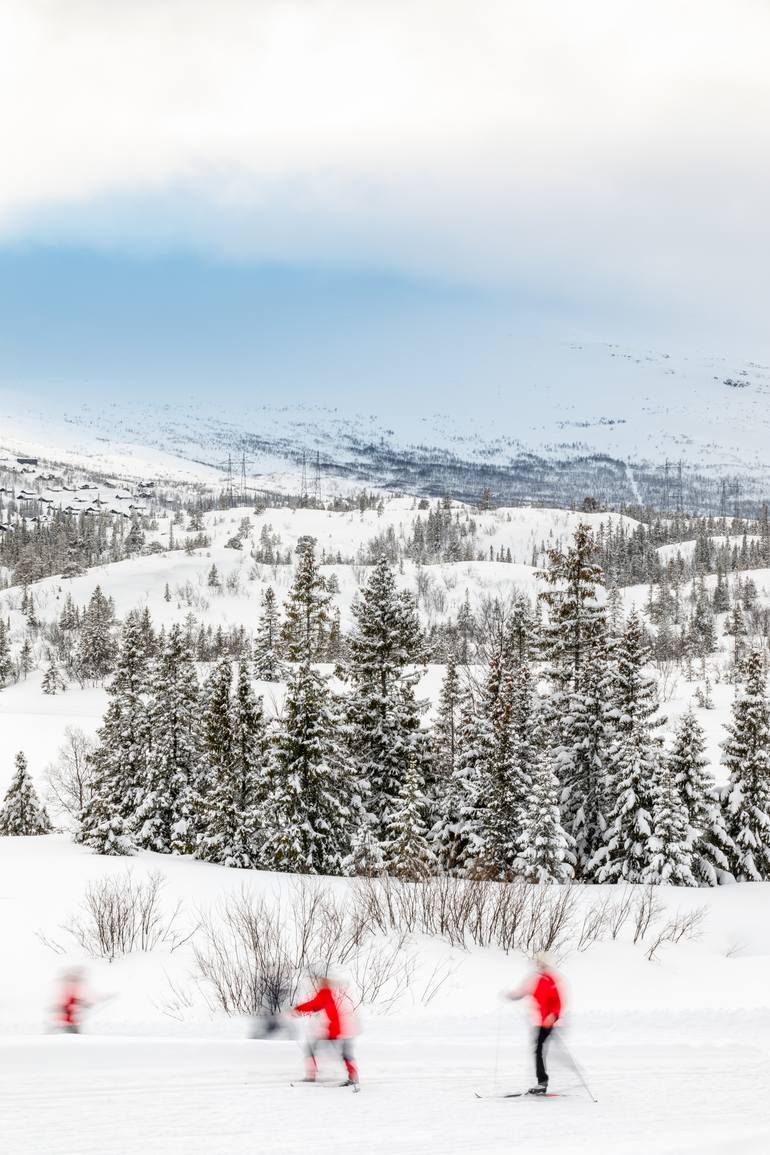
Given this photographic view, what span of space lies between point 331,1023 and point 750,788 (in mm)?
24831

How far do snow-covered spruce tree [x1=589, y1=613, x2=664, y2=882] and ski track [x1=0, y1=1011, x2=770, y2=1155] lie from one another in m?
14.7

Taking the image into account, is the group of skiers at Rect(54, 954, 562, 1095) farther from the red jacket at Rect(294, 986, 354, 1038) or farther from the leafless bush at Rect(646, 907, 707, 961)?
the leafless bush at Rect(646, 907, 707, 961)

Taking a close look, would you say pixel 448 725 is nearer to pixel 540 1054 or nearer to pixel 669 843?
pixel 669 843

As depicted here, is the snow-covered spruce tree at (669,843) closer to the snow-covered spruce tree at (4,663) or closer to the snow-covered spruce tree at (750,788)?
the snow-covered spruce tree at (750,788)

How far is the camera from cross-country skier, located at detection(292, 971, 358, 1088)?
930 centimetres

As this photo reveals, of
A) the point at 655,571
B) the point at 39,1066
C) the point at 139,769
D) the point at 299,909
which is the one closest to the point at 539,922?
the point at 299,909

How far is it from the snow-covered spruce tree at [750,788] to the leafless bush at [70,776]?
43.1 meters

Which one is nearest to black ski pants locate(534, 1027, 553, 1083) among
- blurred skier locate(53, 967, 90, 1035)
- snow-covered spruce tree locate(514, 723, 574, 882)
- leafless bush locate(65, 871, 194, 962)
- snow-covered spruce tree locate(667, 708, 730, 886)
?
blurred skier locate(53, 967, 90, 1035)

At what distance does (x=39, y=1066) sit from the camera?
1013cm

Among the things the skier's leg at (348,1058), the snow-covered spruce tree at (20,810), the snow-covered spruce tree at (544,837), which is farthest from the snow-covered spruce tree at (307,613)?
the skier's leg at (348,1058)

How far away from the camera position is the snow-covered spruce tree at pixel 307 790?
89.1 feet

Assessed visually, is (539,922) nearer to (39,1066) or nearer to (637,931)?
(637,931)

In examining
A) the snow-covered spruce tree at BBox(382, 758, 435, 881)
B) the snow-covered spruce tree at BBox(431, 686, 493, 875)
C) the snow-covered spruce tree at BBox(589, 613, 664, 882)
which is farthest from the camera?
the snow-covered spruce tree at BBox(431, 686, 493, 875)

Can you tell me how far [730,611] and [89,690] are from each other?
412 ft
